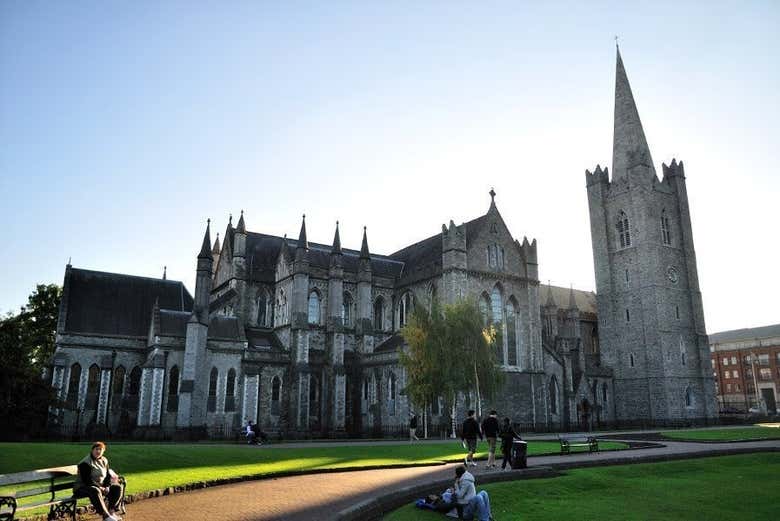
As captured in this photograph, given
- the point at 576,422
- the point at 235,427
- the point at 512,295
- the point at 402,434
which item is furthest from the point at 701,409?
the point at 235,427

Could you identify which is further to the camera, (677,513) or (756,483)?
(756,483)

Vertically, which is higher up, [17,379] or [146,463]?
[17,379]

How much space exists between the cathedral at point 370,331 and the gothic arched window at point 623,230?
15cm

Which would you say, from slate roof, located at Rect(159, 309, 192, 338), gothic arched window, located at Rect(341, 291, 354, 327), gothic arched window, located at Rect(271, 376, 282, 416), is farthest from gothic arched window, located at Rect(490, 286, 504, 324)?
slate roof, located at Rect(159, 309, 192, 338)

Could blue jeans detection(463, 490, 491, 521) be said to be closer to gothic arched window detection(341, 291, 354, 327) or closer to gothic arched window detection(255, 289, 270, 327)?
gothic arched window detection(341, 291, 354, 327)

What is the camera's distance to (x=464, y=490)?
43.6ft

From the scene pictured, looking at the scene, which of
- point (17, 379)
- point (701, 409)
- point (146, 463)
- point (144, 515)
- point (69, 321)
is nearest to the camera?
point (144, 515)

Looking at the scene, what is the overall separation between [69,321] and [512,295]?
35.8 m

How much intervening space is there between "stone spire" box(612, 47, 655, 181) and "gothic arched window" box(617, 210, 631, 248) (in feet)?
14.9

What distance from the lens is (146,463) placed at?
64.0ft

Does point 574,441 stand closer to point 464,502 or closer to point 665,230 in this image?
point 464,502

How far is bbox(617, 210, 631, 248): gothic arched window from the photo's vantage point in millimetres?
61469

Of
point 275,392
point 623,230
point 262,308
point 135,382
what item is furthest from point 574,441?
point 623,230

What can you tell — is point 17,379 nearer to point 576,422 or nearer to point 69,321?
point 69,321
